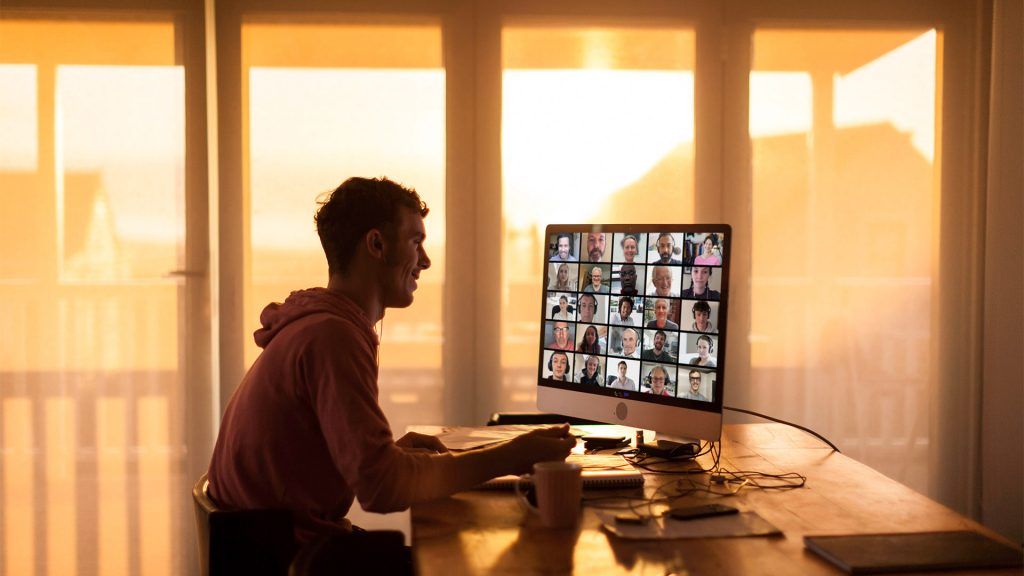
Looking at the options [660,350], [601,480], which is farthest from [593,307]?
[601,480]

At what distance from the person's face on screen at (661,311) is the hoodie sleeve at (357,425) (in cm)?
63

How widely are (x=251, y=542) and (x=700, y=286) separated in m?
1.02

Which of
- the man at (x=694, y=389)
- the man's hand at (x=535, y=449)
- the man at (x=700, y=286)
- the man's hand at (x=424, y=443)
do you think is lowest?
the man's hand at (x=424, y=443)

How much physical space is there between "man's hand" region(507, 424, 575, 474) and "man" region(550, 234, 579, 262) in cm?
54

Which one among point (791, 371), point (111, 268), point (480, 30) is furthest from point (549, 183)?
point (111, 268)

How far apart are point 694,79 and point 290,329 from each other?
2.47 m

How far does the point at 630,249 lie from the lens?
2.04 metres

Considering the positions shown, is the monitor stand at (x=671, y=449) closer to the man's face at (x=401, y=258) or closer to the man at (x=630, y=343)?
the man at (x=630, y=343)

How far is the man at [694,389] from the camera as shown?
1896 millimetres

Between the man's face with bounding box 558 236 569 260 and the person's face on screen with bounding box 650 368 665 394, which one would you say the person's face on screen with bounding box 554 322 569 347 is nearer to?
the man's face with bounding box 558 236 569 260

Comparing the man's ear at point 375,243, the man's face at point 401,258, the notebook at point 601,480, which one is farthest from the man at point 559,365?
the man's ear at point 375,243

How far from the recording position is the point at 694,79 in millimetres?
3643

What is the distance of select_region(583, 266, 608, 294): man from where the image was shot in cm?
209

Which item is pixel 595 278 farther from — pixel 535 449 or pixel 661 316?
pixel 535 449
